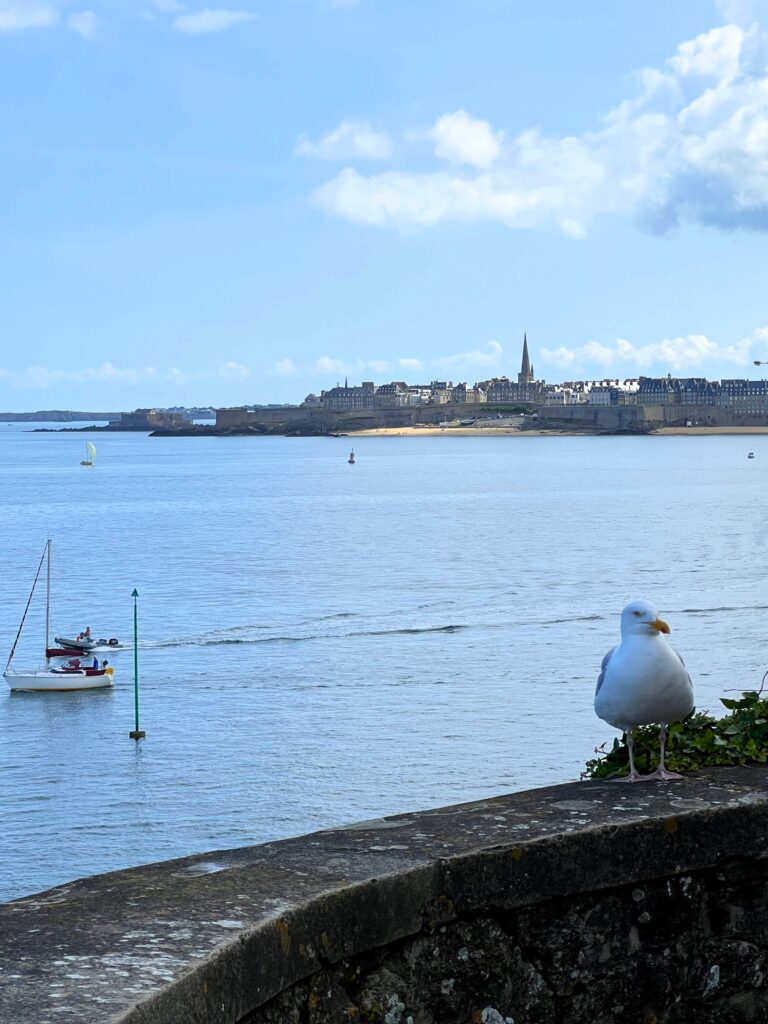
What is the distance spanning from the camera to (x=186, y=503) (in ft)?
380

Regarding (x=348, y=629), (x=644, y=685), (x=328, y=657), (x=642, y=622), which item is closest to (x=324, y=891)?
(x=644, y=685)

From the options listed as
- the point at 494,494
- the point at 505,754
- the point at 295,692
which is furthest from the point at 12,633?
the point at 494,494

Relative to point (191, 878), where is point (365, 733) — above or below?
below

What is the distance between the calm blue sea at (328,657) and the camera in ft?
86.0

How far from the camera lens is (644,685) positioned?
448cm

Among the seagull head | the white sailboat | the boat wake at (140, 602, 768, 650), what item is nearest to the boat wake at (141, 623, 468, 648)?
the boat wake at (140, 602, 768, 650)

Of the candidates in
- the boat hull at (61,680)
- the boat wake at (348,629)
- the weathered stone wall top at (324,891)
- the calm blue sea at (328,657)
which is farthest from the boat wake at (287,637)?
the weathered stone wall top at (324,891)

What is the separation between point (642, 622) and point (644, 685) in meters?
0.23

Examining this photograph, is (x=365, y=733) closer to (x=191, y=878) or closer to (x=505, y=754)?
(x=505, y=754)

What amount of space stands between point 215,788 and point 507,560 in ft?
135

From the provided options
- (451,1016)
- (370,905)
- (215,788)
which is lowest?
(215,788)

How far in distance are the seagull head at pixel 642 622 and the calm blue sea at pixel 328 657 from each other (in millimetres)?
18188

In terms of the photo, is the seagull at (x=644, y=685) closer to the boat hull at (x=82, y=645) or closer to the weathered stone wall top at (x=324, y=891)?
the weathered stone wall top at (x=324, y=891)

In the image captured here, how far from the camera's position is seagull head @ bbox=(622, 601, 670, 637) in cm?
460
